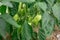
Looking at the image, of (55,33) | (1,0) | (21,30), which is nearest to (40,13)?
(21,30)

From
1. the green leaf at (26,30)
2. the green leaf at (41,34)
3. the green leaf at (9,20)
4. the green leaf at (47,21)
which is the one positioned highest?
the green leaf at (9,20)

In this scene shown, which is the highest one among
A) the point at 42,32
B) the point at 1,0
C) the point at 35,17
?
the point at 1,0

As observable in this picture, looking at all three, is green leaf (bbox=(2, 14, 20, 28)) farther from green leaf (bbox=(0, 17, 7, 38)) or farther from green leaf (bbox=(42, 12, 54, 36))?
green leaf (bbox=(42, 12, 54, 36))

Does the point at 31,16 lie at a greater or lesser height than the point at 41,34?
greater

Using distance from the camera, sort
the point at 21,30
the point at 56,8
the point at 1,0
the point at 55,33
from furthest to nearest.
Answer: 1. the point at 55,33
2. the point at 21,30
3. the point at 56,8
4. the point at 1,0

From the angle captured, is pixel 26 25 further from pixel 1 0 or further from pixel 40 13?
pixel 1 0

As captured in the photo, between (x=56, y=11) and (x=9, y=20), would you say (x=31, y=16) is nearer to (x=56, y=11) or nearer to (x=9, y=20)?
(x=56, y=11)

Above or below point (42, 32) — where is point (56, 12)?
above

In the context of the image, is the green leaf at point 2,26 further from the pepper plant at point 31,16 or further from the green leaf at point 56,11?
the green leaf at point 56,11

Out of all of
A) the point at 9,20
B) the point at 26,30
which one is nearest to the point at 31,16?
the point at 26,30

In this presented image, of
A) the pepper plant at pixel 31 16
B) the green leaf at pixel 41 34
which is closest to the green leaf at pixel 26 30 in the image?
the pepper plant at pixel 31 16

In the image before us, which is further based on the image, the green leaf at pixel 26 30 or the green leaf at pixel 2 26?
the green leaf at pixel 26 30
